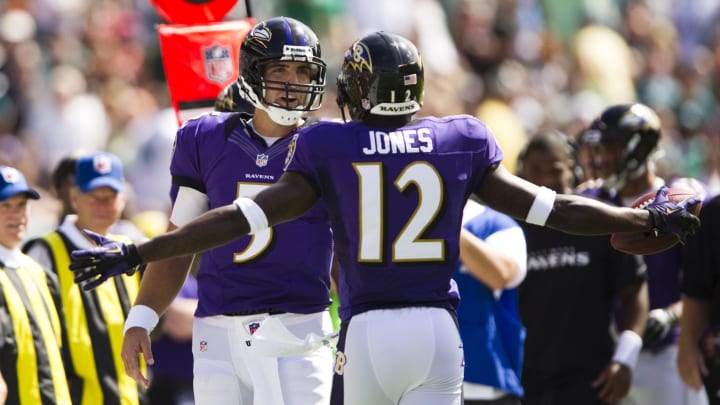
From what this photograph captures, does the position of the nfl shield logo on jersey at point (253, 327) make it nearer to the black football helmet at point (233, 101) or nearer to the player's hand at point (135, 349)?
the player's hand at point (135, 349)

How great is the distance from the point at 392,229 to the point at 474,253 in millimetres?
1628

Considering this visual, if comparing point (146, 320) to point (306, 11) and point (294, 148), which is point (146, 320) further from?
point (306, 11)

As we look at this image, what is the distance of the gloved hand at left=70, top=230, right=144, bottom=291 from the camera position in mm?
4703

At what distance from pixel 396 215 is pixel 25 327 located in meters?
2.27

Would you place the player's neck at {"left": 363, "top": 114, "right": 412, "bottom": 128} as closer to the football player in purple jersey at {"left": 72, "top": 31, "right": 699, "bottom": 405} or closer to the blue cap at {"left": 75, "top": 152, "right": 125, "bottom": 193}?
the football player in purple jersey at {"left": 72, "top": 31, "right": 699, "bottom": 405}

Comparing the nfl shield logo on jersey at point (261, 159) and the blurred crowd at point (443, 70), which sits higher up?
the nfl shield logo on jersey at point (261, 159)

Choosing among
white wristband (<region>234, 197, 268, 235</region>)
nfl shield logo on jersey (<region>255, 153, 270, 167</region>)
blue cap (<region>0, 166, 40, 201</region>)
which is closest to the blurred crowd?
blue cap (<region>0, 166, 40, 201</region>)

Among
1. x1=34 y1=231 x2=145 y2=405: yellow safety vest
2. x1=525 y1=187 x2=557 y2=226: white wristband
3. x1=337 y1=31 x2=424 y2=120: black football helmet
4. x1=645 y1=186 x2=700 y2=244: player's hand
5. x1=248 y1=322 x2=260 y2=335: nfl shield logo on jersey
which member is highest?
x1=337 y1=31 x2=424 y2=120: black football helmet

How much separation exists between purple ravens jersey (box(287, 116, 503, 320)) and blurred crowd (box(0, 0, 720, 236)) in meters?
5.05

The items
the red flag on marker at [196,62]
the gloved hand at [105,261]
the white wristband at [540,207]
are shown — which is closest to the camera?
the gloved hand at [105,261]

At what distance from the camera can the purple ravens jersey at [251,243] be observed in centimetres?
566

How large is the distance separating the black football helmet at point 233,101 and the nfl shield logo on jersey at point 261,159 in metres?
0.69

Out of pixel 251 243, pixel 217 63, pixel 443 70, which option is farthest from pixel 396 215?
pixel 443 70

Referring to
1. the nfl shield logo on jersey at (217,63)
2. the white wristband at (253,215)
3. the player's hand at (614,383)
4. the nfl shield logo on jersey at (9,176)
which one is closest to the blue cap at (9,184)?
the nfl shield logo on jersey at (9,176)
